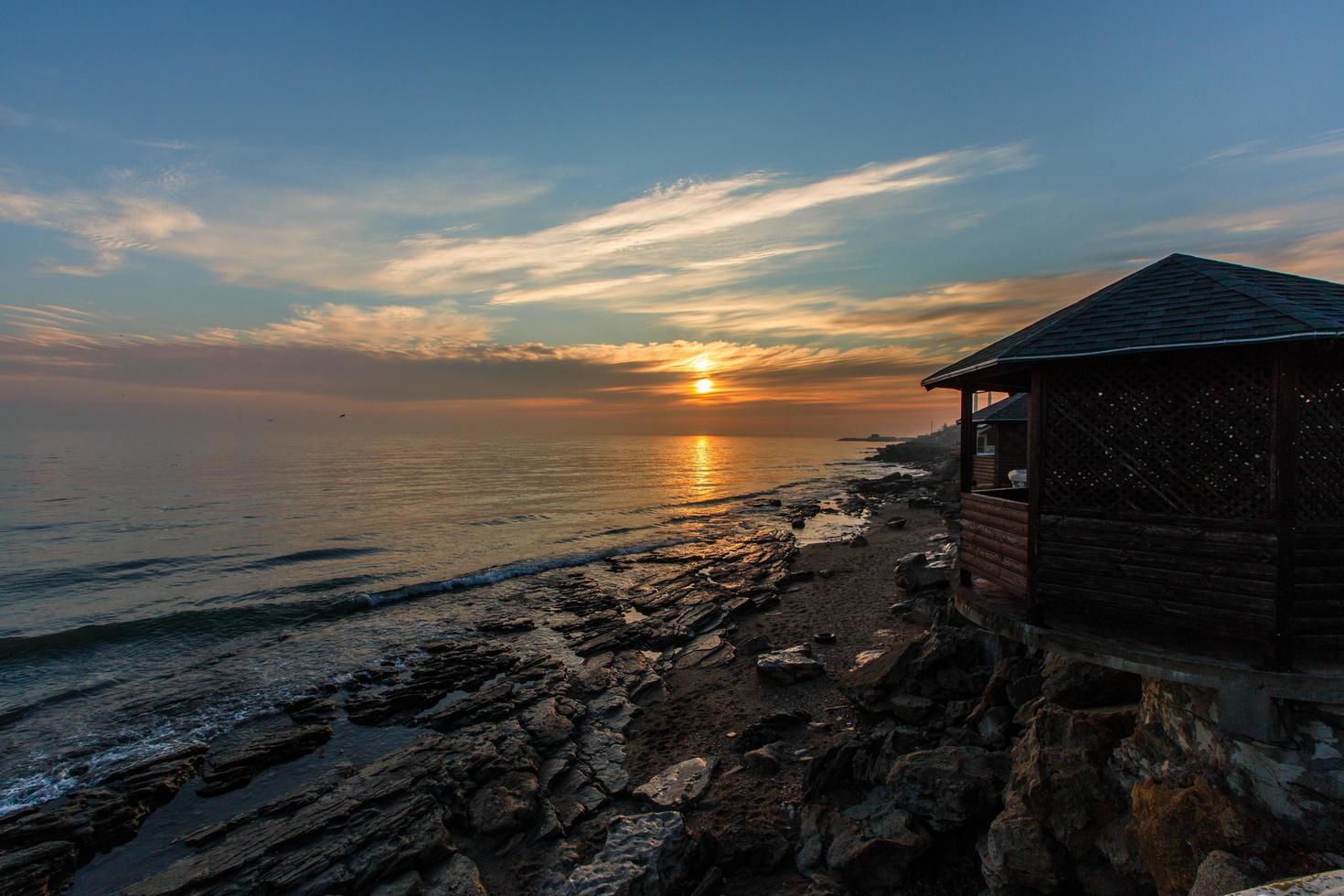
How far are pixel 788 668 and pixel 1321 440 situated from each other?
9689 mm

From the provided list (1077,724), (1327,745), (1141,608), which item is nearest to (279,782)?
(1077,724)

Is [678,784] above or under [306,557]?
above

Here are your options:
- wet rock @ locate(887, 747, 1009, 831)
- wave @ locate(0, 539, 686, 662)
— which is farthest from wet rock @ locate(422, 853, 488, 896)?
wave @ locate(0, 539, 686, 662)

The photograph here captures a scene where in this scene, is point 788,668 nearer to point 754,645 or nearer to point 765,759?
point 754,645

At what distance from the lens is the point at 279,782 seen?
35.1 ft

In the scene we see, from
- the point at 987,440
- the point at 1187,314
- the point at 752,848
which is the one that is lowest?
the point at 752,848

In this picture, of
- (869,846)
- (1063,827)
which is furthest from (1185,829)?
(869,846)

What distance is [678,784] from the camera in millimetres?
9414

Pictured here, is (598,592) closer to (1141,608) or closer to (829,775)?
(829,775)

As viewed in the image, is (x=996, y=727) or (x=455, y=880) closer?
(x=455, y=880)

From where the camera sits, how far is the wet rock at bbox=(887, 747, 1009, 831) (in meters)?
6.87

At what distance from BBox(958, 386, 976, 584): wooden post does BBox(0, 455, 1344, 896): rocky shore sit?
160 cm

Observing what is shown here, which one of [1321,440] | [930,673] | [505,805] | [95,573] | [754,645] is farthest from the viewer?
[95,573]

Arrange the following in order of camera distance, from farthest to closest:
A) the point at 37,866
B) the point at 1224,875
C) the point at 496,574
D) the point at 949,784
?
the point at 496,574 → the point at 37,866 → the point at 949,784 → the point at 1224,875
